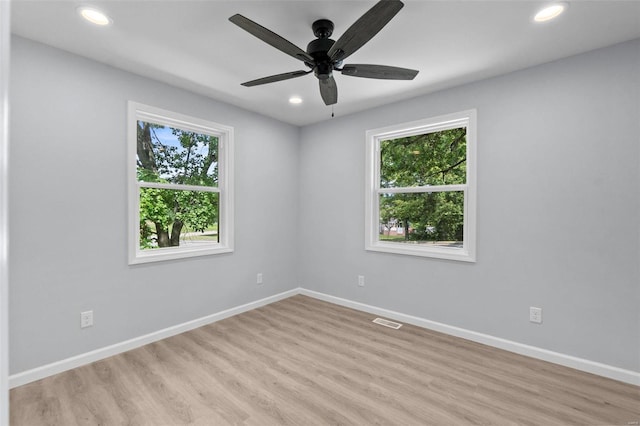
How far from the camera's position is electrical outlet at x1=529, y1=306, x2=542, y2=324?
8.75 ft

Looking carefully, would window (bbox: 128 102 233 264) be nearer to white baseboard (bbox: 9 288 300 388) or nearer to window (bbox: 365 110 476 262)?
white baseboard (bbox: 9 288 300 388)

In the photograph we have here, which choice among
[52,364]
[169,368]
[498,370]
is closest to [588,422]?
[498,370]

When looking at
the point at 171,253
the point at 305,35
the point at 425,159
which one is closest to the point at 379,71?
the point at 305,35

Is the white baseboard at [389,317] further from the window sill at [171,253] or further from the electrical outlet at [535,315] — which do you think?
the window sill at [171,253]

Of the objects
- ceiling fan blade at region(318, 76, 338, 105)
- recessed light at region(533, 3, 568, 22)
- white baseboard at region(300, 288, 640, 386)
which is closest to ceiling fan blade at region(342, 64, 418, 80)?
ceiling fan blade at region(318, 76, 338, 105)

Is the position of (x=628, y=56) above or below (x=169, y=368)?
above

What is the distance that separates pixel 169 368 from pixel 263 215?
2.09m

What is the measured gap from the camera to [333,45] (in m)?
1.86

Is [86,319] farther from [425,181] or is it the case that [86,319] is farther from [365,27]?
[425,181]

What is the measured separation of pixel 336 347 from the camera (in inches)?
113

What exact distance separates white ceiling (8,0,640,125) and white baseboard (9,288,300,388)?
2.51 metres

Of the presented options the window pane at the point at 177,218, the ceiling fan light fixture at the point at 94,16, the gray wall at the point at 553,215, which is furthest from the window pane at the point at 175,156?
the gray wall at the point at 553,215

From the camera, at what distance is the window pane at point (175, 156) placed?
3.03 metres

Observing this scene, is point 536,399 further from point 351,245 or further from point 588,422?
point 351,245
